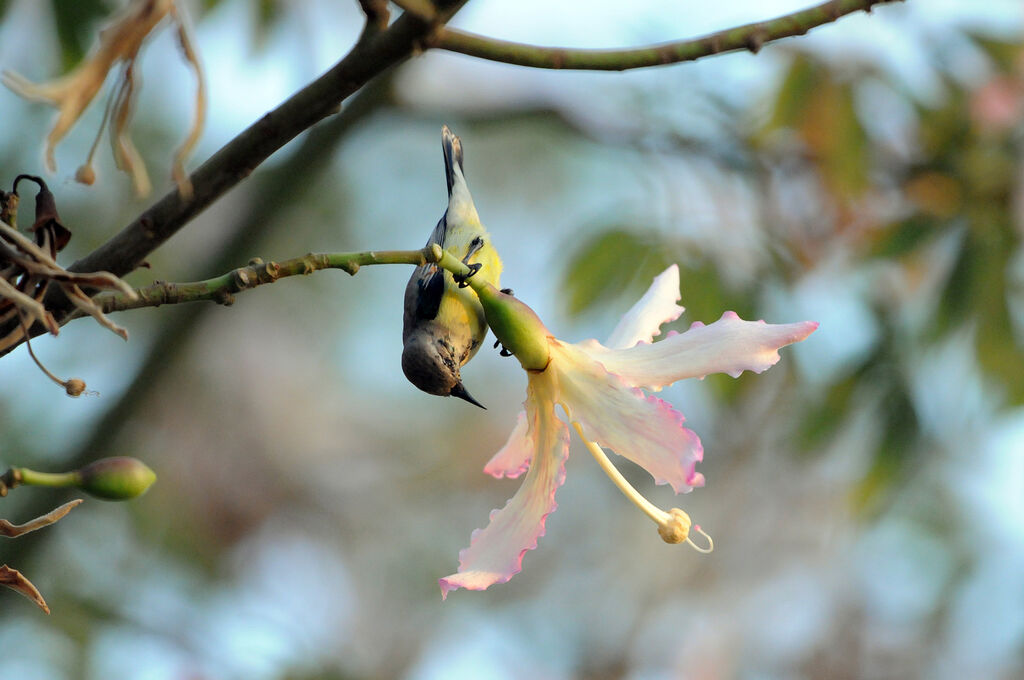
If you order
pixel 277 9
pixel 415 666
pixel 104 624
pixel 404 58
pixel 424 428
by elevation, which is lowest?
pixel 415 666

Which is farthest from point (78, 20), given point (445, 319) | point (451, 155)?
point (445, 319)

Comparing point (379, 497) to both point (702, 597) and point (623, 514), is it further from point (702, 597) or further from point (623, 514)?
point (702, 597)

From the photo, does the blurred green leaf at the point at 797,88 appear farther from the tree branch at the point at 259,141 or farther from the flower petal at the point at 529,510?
the tree branch at the point at 259,141

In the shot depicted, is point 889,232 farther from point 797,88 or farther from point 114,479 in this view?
point 114,479

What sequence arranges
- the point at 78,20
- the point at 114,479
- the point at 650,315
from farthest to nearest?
the point at 78,20
the point at 650,315
the point at 114,479

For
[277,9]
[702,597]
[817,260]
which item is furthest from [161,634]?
[702,597]

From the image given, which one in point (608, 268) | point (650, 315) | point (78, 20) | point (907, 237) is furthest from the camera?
point (907, 237)

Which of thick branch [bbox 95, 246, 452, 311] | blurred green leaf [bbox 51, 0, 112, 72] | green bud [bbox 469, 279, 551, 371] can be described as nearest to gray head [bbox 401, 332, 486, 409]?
green bud [bbox 469, 279, 551, 371]
